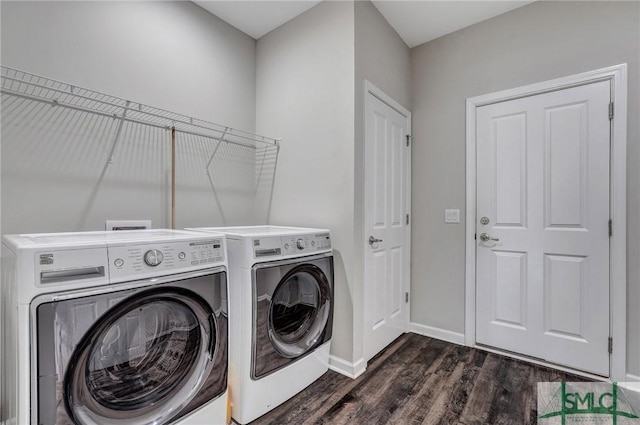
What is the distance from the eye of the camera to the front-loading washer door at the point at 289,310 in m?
1.54

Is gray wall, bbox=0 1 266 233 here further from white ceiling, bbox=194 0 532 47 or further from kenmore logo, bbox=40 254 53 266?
kenmore logo, bbox=40 254 53 266

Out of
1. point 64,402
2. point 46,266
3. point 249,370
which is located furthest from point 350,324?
point 46,266

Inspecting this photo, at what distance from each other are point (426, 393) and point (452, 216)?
135 centimetres

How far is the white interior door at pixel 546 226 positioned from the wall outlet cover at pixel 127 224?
2.41m

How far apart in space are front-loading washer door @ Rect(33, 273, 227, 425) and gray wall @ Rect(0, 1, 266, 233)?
0.89m

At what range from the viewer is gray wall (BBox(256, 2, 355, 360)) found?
6.73 feet

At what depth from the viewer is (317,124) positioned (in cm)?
223

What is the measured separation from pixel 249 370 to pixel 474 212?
1.98m

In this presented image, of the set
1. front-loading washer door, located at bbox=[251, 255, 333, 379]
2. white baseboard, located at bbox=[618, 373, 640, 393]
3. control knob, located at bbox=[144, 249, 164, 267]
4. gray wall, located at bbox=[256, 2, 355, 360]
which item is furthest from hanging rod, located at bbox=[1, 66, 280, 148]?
white baseboard, located at bbox=[618, 373, 640, 393]

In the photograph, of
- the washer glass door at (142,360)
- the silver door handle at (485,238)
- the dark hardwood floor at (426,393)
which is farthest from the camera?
the silver door handle at (485,238)

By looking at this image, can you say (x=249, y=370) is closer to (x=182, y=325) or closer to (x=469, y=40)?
(x=182, y=325)

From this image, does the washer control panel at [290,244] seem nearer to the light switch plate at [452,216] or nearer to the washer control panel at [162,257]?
the washer control panel at [162,257]

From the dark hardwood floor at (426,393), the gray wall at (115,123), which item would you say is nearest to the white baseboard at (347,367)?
the dark hardwood floor at (426,393)

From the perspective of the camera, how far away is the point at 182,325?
1.30m
